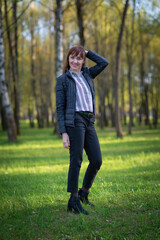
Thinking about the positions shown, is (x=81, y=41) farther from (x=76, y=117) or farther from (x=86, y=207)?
(x=86, y=207)

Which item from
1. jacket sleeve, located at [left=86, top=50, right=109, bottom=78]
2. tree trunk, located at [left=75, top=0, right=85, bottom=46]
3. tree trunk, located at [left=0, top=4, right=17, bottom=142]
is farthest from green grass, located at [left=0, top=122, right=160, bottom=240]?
tree trunk, located at [left=75, top=0, right=85, bottom=46]

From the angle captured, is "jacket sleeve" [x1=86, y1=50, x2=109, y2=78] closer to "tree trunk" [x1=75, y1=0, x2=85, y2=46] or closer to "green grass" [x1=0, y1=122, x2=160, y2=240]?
"green grass" [x1=0, y1=122, x2=160, y2=240]

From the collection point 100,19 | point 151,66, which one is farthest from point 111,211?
point 151,66

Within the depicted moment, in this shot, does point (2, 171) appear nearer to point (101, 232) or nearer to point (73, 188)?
point (73, 188)

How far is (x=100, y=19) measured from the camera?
72.3 ft

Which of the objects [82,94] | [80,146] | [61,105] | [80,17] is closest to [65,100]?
[61,105]

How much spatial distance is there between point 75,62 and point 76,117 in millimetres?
853

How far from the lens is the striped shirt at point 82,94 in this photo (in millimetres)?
3482

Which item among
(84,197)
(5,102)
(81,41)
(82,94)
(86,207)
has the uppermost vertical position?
(81,41)

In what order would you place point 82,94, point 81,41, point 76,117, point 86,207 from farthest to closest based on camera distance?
point 81,41, point 86,207, point 82,94, point 76,117

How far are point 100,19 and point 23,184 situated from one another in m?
20.2

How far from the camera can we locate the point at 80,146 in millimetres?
3430

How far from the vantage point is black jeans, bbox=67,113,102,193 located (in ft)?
11.2

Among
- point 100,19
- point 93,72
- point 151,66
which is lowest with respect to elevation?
point 93,72
